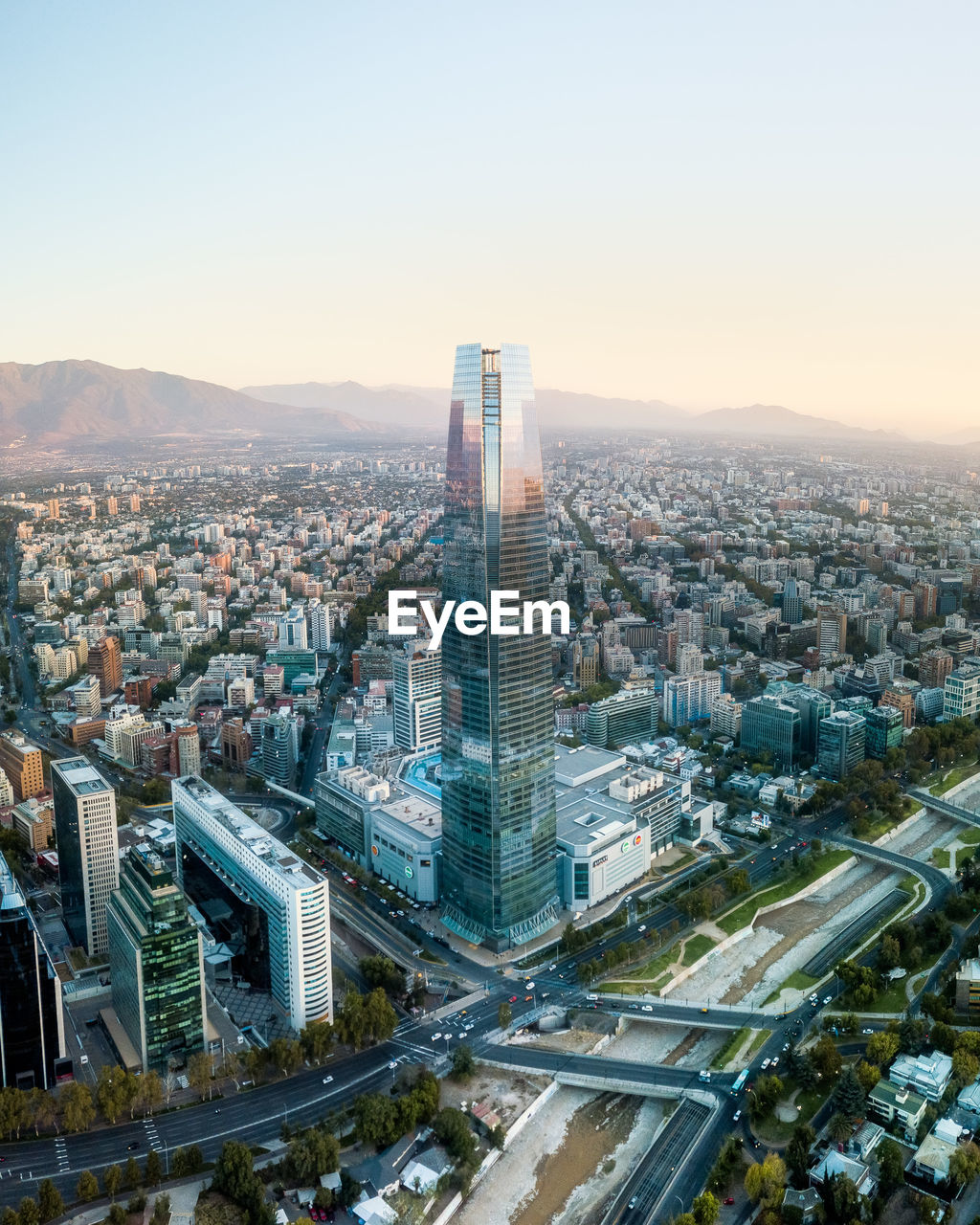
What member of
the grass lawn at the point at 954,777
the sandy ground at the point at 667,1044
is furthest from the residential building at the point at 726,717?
the sandy ground at the point at 667,1044

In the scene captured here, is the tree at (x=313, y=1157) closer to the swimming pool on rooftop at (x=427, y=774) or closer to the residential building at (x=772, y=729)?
the swimming pool on rooftop at (x=427, y=774)

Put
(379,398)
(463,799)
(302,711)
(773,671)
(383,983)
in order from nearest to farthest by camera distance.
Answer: (383,983), (463,799), (302,711), (773,671), (379,398)

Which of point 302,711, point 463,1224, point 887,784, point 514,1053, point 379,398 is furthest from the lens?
point 379,398

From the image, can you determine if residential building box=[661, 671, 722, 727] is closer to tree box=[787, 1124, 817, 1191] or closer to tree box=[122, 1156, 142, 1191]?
tree box=[787, 1124, 817, 1191]

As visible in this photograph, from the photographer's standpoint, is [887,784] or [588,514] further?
[588,514]

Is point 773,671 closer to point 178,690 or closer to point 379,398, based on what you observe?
point 178,690

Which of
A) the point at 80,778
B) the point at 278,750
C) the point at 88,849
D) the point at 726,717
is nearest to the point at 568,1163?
the point at 88,849

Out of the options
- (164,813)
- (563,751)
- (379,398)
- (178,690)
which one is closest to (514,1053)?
(563,751)
